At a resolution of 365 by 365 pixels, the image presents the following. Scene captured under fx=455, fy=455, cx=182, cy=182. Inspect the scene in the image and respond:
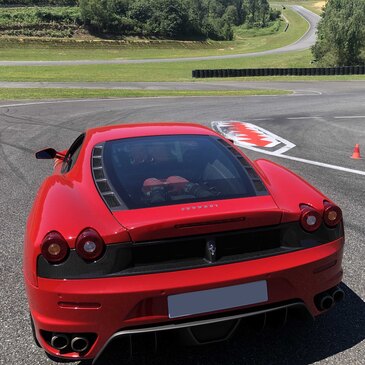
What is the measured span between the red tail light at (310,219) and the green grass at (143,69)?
30.3 metres

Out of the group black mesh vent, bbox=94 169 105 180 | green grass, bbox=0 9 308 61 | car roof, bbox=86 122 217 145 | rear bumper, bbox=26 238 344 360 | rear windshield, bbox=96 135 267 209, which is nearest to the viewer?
rear bumper, bbox=26 238 344 360

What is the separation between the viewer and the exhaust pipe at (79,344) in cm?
242

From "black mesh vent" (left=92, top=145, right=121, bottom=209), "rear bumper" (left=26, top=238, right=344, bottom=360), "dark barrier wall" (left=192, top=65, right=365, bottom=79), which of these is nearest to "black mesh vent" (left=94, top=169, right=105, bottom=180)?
"black mesh vent" (left=92, top=145, right=121, bottom=209)

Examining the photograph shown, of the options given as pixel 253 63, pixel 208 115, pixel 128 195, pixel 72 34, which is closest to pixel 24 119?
pixel 208 115

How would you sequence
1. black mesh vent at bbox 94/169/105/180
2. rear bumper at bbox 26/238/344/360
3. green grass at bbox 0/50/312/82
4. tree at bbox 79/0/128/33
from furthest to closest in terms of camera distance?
tree at bbox 79/0/128/33
green grass at bbox 0/50/312/82
black mesh vent at bbox 94/169/105/180
rear bumper at bbox 26/238/344/360

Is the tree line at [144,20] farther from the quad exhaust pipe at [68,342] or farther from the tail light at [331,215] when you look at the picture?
the quad exhaust pipe at [68,342]

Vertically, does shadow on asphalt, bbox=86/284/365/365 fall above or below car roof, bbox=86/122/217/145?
below

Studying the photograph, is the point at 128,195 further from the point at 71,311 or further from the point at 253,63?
the point at 253,63

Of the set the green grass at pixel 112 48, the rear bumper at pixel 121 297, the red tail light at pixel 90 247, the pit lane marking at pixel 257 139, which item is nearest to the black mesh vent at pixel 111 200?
the red tail light at pixel 90 247

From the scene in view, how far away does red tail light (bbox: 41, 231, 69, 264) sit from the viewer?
2449 mm

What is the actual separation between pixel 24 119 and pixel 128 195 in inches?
474

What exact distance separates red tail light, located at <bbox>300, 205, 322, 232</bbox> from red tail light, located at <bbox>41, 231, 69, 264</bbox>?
1389mm

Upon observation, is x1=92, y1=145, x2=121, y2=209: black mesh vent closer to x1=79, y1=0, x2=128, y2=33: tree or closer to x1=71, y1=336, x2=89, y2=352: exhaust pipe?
x1=71, y1=336, x2=89, y2=352: exhaust pipe

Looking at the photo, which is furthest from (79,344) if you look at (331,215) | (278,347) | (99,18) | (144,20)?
(144,20)
